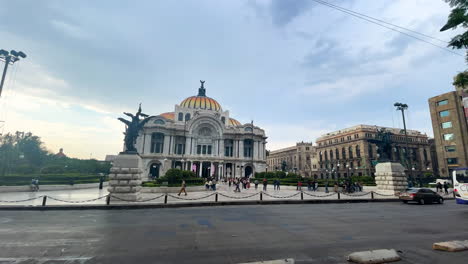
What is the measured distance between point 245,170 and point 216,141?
12.3 meters

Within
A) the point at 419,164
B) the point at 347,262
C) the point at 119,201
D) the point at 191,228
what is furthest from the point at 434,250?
the point at 419,164

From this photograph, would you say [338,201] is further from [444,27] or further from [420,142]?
[420,142]

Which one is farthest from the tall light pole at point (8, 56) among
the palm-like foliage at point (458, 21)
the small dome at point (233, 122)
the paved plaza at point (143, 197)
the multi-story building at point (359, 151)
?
the multi-story building at point (359, 151)

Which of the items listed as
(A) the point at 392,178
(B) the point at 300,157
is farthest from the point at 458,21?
(B) the point at 300,157

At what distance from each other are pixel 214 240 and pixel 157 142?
181 feet

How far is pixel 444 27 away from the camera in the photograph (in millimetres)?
11641

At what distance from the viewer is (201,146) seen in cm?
5919

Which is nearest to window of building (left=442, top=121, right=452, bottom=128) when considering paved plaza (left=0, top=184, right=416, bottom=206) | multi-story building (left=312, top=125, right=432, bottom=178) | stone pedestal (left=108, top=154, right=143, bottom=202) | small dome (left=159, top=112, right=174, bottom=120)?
multi-story building (left=312, top=125, right=432, bottom=178)

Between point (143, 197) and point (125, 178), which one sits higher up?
point (125, 178)

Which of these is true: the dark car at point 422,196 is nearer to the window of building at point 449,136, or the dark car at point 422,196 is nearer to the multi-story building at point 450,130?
the multi-story building at point 450,130

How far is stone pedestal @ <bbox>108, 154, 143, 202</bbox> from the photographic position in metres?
15.3

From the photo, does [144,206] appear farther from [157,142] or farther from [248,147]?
[248,147]

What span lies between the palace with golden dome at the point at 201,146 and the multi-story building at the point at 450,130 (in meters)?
41.9

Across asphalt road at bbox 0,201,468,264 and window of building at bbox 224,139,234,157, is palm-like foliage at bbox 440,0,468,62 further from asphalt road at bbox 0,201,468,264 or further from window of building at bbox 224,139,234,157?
window of building at bbox 224,139,234,157
